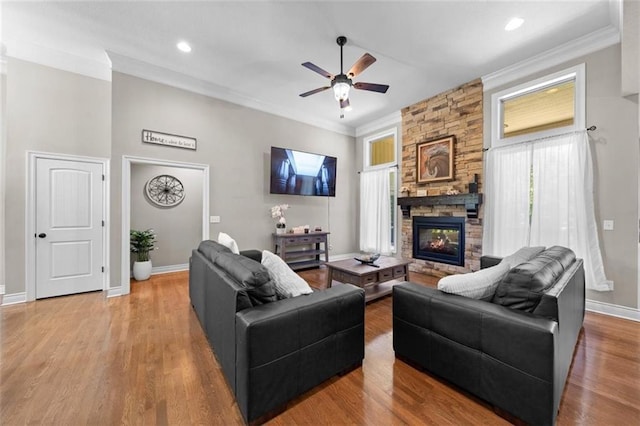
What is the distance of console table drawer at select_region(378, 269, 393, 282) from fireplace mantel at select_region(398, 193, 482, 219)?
1802mm

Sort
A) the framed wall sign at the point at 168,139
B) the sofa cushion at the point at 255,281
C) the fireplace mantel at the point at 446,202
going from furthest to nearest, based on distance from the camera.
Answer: the fireplace mantel at the point at 446,202 → the framed wall sign at the point at 168,139 → the sofa cushion at the point at 255,281

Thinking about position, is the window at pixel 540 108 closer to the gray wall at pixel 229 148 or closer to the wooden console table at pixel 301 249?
the gray wall at pixel 229 148

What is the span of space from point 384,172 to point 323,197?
5.03ft

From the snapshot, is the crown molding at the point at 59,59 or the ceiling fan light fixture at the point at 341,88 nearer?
the ceiling fan light fixture at the point at 341,88

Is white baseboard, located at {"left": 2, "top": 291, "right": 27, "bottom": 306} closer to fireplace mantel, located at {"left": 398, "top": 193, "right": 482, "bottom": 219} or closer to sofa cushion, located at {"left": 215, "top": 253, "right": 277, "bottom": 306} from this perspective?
sofa cushion, located at {"left": 215, "top": 253, "right": 277, "bottom": 306}

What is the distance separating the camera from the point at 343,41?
313 cm

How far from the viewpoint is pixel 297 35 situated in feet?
10.0

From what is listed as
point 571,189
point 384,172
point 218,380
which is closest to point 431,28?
point 571,189

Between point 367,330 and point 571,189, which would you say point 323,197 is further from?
point 571,189

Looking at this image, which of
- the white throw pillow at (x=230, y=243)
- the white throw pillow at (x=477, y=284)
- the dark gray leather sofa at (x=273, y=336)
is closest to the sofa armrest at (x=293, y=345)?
the dark gray leather sofa at (x=273, y=336)

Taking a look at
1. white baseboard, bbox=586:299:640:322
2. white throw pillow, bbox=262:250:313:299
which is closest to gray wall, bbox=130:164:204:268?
white throw pillow, bbox=262:250:313:299

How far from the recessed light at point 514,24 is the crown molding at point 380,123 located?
255 centimetres

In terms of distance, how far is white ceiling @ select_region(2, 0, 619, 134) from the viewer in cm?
265

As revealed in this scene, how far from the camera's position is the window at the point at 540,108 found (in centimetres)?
323
